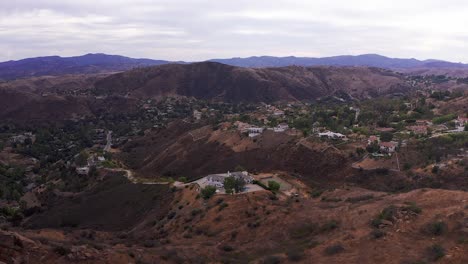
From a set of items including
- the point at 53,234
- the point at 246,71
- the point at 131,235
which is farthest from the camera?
the point at 246,71

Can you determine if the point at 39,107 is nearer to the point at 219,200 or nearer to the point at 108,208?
the point at 108,208

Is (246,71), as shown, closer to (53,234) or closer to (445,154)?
(445,154)

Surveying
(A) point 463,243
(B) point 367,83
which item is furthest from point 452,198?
(B) point 367,83

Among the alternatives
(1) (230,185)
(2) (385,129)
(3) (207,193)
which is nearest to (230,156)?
(2) (385,129)

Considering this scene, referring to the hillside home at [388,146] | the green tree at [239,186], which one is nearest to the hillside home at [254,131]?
the hillside home at [388,146]

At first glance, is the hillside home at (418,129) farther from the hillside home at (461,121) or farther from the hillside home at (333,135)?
the hillside home at (333,135)
